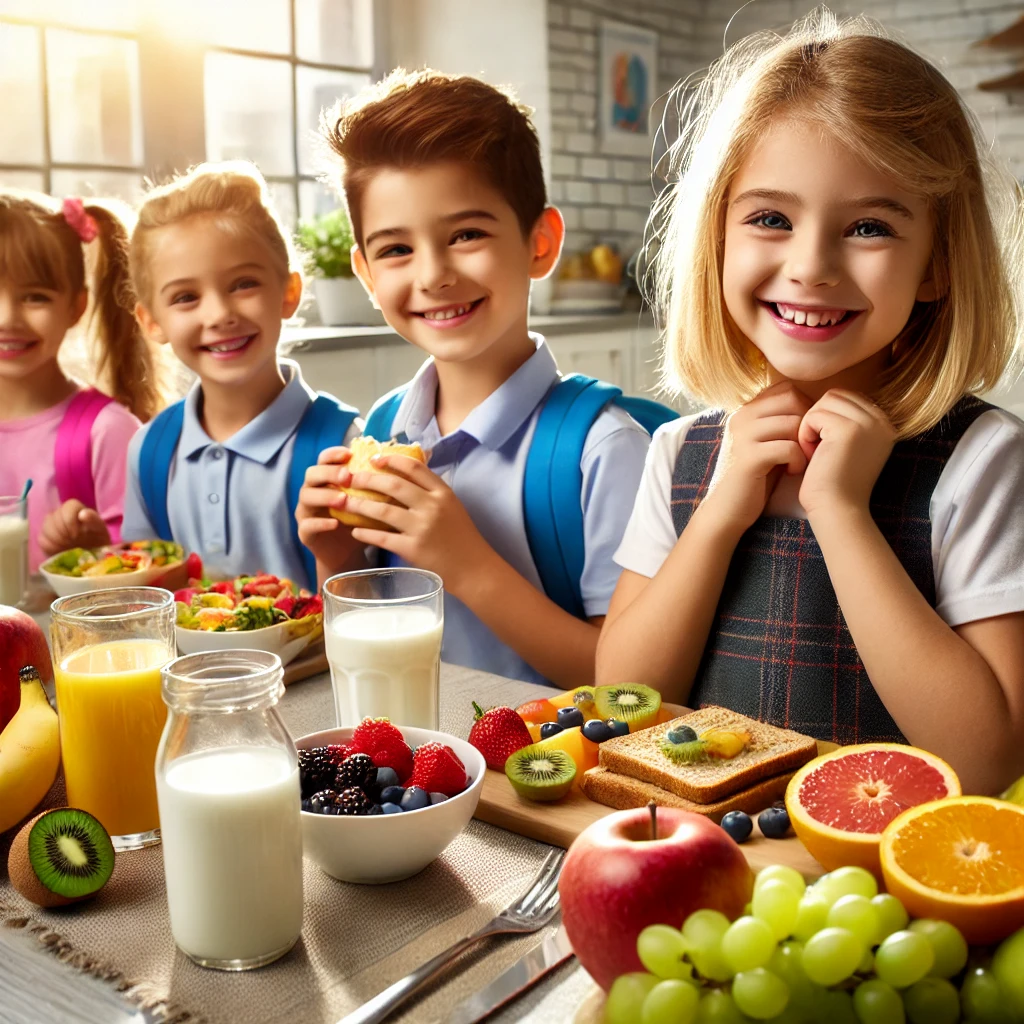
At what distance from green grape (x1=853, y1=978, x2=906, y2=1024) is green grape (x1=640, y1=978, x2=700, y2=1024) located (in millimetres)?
90

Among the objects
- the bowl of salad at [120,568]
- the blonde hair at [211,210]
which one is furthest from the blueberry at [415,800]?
the blonde hair at [211,210]

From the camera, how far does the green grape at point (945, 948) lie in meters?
0.62

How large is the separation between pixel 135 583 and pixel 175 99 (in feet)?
8.13

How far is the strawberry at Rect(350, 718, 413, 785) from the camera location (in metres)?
0.92

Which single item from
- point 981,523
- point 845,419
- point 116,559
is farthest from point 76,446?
point 981,523

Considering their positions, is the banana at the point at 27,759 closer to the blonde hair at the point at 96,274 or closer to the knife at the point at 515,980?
the knife at the point at 515,980

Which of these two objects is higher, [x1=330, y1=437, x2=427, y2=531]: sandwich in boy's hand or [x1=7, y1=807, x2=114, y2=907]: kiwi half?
[x1=330, y1=437, x2=427, y2=531]: sandwich in boy's hand

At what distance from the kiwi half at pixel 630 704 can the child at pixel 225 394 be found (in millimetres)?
→ 983

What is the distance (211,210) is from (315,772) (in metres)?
1.39

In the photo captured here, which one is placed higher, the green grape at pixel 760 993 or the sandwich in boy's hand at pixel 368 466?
the sandwich in boy's hand at pixel 368 466

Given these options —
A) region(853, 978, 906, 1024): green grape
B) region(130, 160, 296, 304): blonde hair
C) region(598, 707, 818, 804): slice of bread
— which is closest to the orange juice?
region(598, 707, 818, 804): slice of bread

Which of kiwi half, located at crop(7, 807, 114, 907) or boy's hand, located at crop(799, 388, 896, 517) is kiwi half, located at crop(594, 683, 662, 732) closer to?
boy's hand, located at crop(799, 388, 896, 517)

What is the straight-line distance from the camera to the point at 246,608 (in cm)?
145

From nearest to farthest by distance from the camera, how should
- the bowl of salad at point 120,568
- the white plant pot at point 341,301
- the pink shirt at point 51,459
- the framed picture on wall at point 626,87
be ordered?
the bowl of salad at point 120,568, the pink shirt at point 51,459, the white plant pot at point 341,301, the framed picture on wall at point 626,87
